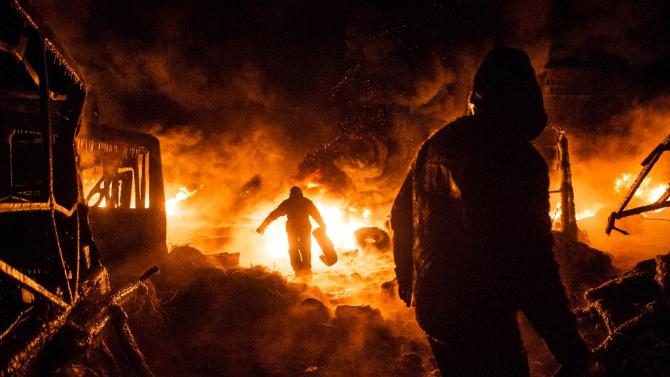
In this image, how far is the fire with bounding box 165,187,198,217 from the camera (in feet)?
53.8

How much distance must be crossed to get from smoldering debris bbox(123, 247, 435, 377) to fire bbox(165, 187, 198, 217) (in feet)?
32.1

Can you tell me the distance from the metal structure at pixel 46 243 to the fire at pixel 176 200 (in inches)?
467

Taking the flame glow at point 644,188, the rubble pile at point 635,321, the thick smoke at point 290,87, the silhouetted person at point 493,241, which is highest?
the thick smoke at point 290,87

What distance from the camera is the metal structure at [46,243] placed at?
2.34 metres

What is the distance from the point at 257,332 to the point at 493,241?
16.4ft

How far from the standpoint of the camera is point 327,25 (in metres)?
18.8

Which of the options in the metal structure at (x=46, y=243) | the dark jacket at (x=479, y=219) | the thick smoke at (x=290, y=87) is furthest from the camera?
the thick smoke at (x=290, y=87)

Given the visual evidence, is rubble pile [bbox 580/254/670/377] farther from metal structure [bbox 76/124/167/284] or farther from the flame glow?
the flame glow

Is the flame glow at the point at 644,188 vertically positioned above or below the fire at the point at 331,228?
above

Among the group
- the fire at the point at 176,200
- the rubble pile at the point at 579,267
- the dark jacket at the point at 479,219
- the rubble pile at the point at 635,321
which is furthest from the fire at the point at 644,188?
the dark jacket at the point at 479,219

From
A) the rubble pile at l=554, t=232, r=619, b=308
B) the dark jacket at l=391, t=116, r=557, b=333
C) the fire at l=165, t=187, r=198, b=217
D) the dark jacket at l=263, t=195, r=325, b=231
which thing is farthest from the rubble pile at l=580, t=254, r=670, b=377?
the fire at l=165, t=187, r=198, b=217

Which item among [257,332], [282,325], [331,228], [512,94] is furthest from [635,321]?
[331,228]

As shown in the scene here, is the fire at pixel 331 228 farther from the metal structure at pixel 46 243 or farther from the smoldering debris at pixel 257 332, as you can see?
the metal structure at pixel 46 243

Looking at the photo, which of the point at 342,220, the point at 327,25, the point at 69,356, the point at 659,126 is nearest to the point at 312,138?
the point at 342,220
